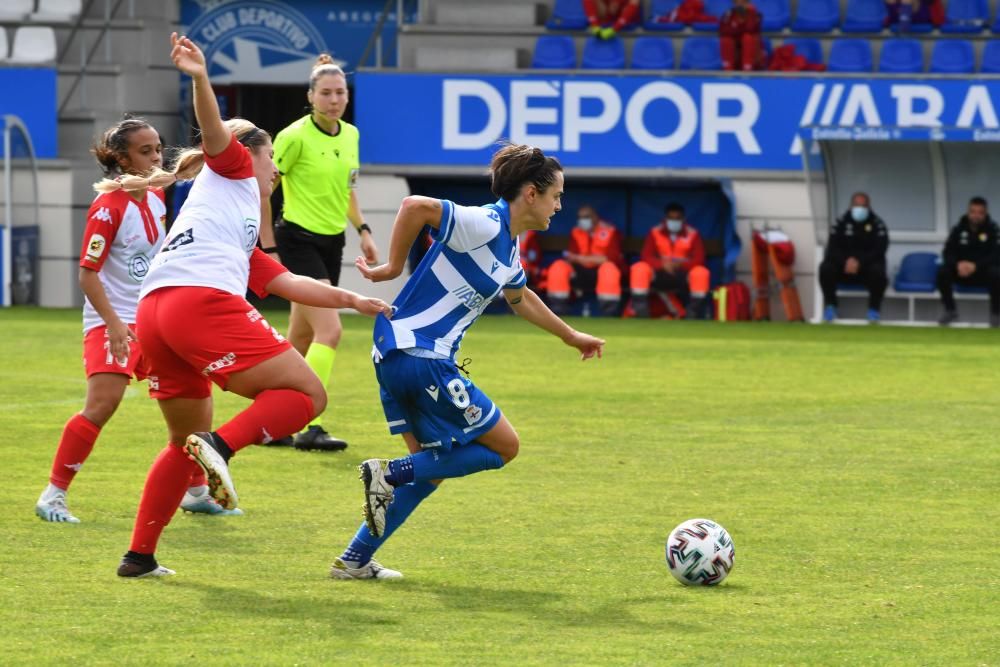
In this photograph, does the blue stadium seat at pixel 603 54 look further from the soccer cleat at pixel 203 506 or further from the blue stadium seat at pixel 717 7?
the soccer cleat at pixel 203 506

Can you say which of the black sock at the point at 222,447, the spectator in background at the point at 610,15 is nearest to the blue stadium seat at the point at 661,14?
the spectator in background at the point at 610,15

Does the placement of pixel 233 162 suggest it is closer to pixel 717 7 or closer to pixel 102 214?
pixel 102 214

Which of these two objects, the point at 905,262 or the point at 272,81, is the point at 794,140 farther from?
the point at 272,81

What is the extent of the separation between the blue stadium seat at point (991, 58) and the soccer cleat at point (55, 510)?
16.8 meters

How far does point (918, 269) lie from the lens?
69.9ft

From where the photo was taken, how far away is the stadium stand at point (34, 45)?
23.2m

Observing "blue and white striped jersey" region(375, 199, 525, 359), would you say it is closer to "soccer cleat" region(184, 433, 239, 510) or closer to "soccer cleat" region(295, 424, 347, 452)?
"soccer cleat" region(184, 433, 239, 510)

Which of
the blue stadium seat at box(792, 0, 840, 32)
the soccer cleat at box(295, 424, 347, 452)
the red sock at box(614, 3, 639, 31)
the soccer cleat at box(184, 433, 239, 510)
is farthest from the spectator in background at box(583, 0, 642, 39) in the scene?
the soccer cleat at box(184, 433, 239, 510)

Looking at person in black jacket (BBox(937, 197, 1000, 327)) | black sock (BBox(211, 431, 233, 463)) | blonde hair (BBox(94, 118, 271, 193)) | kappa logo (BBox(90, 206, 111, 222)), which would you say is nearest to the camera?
black sock (BBox(211, 431, 233, 463))

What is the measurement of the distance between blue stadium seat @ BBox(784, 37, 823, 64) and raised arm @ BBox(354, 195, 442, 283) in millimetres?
17109

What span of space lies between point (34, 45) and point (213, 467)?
19.0 meters

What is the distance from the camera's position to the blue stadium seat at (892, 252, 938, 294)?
21.2 m

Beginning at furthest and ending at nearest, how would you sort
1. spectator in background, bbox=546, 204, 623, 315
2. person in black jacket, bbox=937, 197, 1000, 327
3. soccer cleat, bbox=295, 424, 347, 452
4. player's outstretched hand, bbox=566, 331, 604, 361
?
1. spectator in background, bbox=546, 204, 623, 315
2. person in black jacket, bbox=937, 197, 1000, 327
3. soccer cleat, bbox=295, 424, 347, 452
4. player's outstretched hand, bbox=566, 331, 604, 361

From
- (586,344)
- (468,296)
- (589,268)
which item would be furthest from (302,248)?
(589,268)
